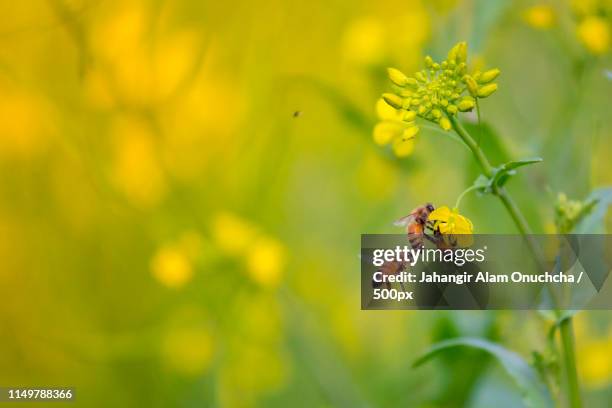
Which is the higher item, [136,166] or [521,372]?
[136,166]

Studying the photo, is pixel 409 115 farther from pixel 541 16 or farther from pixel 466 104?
pixel 541 16

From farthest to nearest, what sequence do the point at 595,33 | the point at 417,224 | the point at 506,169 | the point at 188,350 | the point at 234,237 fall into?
the point at 188,350 < the point at 234,237 < the point at 595,33 < the point at 417,224 < the point at 506,169

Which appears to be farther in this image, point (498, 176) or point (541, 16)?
point (541, 16)

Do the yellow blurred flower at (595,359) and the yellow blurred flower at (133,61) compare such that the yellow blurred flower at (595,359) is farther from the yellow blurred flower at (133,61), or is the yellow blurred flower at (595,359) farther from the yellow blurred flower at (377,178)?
the yellow blurred flower at (133,61)

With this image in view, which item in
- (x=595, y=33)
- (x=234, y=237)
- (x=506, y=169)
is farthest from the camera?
(x=234, y=237)

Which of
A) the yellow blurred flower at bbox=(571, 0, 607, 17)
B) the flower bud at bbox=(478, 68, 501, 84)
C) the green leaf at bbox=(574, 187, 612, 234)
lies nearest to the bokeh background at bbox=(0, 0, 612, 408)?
the yellow blurred flower at bbox=(571, 0, 607, 17)

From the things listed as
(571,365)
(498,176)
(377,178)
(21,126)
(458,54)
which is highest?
(21,126)

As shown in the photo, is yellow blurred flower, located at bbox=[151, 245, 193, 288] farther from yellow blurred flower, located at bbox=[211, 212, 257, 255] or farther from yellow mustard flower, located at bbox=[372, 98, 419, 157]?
yellow mustard flower, located at bbox=[372, 98, 419, 157]

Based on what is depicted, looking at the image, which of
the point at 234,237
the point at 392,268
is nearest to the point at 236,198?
the point at 234,237
